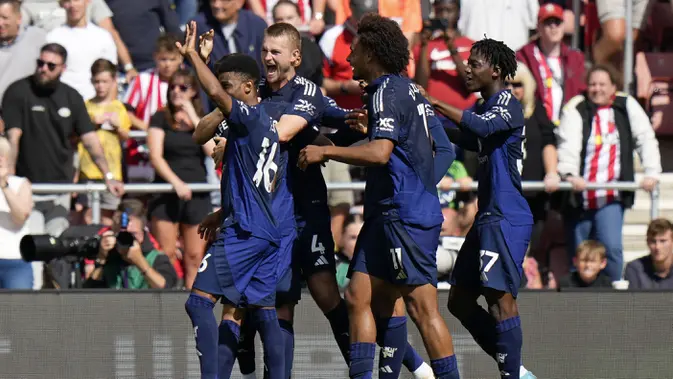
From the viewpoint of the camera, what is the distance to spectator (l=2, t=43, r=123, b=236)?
11.5m

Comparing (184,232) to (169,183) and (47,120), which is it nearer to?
(169,183)

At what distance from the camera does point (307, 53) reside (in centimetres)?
1177

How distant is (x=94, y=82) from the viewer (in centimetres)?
1193

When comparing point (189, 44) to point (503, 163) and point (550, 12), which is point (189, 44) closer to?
point (503, 163)

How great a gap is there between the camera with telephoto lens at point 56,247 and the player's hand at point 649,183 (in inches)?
169

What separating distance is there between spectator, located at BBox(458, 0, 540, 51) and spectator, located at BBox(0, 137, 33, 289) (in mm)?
4548

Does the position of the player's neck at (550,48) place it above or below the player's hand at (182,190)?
above

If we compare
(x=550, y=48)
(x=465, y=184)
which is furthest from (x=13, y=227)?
(x=550, y=48)

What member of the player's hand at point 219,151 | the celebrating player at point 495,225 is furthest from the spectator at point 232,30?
the celebrating player at point 495,225

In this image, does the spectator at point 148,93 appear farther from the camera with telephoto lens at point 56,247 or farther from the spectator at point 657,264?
the spectator at point 657,264

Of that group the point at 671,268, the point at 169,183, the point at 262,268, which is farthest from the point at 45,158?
the point at 671,268

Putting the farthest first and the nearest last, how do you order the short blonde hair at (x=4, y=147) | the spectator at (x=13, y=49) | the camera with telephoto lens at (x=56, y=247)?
the spectator at (x=13, y=49)
the short blonde hair at (x=4, y=147)
the camera with telephoto lens at (x=56, y=247)

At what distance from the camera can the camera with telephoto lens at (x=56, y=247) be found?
9.87 meters

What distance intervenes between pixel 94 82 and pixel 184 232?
1652mm
